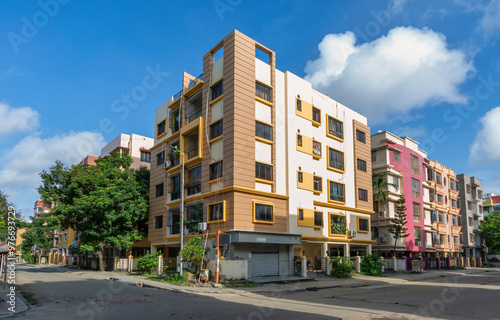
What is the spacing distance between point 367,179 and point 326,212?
8686 millimetres

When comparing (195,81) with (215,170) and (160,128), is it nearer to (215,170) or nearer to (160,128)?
(160,128)

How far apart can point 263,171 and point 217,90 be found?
7695mm

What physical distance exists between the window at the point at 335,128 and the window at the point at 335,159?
169cm

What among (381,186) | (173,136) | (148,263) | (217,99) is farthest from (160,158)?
(381,186)

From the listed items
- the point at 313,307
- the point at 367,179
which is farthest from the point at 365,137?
the point at 313,307

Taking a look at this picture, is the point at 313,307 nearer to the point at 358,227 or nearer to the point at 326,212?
the point at 326,212

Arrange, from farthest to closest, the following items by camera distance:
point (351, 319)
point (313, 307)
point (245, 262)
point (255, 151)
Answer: point (255, 151), point (245, 262), point (313, 307), point (351, 319)

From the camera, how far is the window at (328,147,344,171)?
36.4 m

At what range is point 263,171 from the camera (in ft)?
96.9

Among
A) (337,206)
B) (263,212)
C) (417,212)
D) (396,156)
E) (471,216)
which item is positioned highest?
(396,156)

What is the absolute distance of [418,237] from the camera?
164ft

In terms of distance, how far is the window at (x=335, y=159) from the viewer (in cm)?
3638

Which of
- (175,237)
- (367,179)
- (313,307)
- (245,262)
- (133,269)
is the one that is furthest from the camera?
(367,179)

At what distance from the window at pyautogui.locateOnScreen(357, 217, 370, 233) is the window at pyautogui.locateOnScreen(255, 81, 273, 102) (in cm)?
1601
